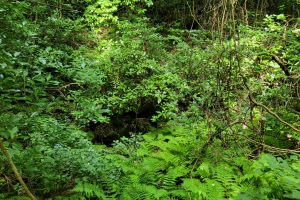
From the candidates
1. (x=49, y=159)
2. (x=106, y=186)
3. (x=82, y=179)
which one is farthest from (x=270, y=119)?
(x=49, y=159)

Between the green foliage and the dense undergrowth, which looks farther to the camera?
the dense undergrowth

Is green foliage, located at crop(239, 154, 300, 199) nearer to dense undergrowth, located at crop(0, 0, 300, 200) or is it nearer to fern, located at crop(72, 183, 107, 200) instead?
dense undergrowth, located at crop(0, 0, 300, 200)

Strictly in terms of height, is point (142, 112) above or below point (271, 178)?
below

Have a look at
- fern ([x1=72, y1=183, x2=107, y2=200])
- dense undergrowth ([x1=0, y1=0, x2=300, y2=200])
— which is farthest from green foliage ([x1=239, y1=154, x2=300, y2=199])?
fern ([x1=72, y1=183, x2=107, y2=200])

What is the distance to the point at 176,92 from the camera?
512cm

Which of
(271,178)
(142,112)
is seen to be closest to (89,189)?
(271,178)

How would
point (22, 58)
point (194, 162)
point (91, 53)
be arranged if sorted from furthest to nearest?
point (91, 53)
point (194, 162)
point (22, 58)

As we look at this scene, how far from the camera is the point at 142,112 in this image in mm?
5555

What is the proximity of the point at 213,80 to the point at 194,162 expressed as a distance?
4.58 feet

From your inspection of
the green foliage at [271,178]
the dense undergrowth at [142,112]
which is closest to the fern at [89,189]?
the dense undergrowth at [142,112]

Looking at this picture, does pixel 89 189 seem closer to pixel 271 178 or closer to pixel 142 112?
pixel 271 178

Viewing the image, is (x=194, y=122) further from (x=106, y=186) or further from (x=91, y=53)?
(x=91, y=53)

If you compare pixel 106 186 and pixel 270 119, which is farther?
pixel 270 119

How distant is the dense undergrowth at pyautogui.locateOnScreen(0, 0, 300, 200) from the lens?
2615mm
